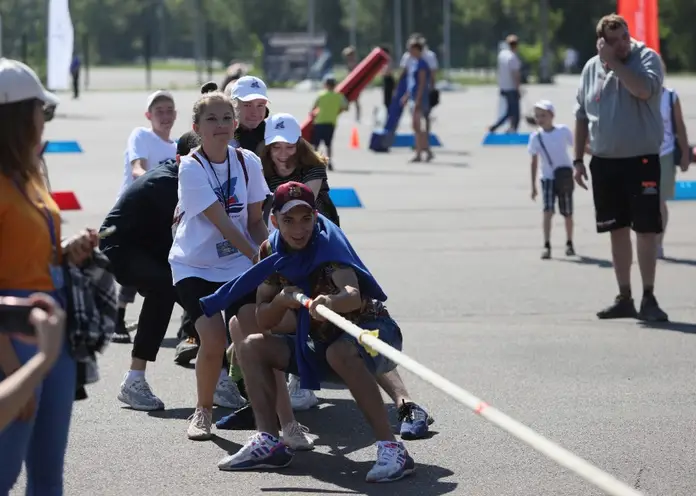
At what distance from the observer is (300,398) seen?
7.87 metres

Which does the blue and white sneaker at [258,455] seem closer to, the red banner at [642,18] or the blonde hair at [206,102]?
the blonde hair at [206,102]

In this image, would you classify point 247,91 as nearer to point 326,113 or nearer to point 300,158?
point 300,158

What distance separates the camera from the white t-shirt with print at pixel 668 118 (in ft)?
39.7

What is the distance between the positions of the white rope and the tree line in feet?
161

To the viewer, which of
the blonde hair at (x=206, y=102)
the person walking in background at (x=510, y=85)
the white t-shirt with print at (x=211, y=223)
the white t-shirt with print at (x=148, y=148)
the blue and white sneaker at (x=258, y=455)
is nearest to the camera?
the blue and white sneaker at (x=258, y=455)

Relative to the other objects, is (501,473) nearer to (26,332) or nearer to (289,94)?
(26,332)

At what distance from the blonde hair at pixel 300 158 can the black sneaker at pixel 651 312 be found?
11.2 feet

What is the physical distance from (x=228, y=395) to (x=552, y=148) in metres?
6.06

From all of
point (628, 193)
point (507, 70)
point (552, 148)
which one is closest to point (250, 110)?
point (628, 193)

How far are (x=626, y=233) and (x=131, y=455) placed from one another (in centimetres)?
483

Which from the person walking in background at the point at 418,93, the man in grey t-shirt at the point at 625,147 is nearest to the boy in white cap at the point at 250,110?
the man in grey t-shirt at the point at 625,147

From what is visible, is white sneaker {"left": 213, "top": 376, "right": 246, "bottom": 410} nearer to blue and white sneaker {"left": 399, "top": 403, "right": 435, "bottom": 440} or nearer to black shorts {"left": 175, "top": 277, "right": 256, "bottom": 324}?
black shorts {"left": 175, "top": 277, "right": 256, "bottom": 324}

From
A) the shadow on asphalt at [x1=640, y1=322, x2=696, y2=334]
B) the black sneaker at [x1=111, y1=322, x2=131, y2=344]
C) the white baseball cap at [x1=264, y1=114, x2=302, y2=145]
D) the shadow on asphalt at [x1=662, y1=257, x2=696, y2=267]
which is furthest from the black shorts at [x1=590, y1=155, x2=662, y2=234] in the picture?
the black sneaker at [x1=111, y1=322, x2=131, y2=344]

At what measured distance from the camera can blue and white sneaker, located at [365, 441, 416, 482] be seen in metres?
6.31
